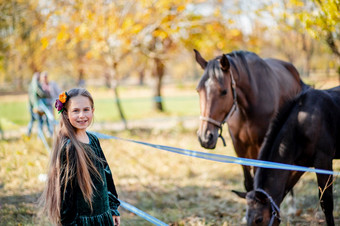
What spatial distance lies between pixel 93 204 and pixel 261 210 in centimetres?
141

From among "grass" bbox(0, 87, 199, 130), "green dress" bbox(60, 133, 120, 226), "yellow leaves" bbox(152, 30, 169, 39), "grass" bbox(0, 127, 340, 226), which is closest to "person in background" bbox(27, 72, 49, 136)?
"grass" bbox(0, 87, 199, 130)

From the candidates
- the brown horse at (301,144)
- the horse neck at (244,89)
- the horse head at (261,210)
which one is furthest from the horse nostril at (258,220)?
the horse neck at (244,89)

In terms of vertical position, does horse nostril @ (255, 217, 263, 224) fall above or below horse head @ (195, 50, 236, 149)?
below

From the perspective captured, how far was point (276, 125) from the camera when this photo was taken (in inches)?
128

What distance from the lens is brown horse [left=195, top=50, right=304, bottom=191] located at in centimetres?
374

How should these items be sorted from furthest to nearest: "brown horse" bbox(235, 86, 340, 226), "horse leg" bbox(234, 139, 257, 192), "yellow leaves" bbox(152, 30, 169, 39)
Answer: "yellow leaves" bbox(152, 30, 169, 39) → "horse leg" bbox(234, 139, 257, 192) → "brown horse" bbox(235, 86, 340, 226)

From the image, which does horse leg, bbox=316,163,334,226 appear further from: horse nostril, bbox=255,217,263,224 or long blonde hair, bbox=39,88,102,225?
long blonde hair, bbox=39,88,102,225

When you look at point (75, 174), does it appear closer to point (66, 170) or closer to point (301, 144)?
point (66, 170)

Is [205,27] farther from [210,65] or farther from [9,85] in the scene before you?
[9,85]

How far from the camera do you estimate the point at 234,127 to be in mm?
4184

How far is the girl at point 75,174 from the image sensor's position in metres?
2.09

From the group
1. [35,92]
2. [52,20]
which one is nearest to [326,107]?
[35,92]

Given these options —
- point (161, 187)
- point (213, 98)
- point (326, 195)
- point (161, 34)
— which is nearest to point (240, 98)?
point (213, 98)

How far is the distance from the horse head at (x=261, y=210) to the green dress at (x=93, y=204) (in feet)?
3.73
